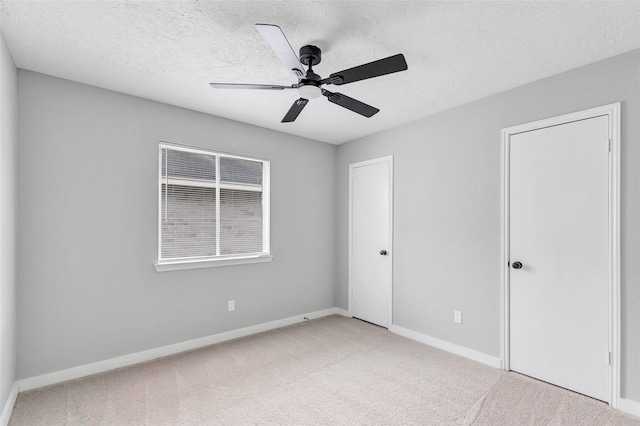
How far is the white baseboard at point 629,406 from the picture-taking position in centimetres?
208

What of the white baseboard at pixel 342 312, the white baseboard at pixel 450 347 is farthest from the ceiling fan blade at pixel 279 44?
the white baseboard at pixel 342 312

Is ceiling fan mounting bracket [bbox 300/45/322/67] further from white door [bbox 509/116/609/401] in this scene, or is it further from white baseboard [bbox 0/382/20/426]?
white baseboard [bbox 0/382/20/426]

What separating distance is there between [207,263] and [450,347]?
106 inches

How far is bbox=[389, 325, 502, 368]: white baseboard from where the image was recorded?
2840mm

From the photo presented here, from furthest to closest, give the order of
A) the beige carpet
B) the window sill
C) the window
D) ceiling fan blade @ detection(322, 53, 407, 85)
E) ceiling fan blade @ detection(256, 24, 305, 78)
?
the window → the window sill → the beige carpet → ceiling fan blade @ detection(322, 53, 407, 85) → ceiling fan blade @ detection(256, 24, 305, 78)

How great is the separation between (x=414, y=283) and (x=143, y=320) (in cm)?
284

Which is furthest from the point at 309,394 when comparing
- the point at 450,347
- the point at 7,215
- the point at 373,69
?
the point at 7,215

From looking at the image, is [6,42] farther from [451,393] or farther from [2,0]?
[451,393]

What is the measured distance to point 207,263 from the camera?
10.8 ft

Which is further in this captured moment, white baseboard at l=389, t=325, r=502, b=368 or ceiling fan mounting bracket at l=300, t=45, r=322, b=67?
white baseboard at l=389, t=325, r=502, b=368

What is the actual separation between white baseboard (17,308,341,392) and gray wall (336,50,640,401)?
162 cm

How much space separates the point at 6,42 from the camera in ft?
6.71

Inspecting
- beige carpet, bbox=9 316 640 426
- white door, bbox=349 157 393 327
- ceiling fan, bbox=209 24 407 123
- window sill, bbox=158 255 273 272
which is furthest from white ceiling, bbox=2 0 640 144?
beige carpet, bbox=9 316 640 426

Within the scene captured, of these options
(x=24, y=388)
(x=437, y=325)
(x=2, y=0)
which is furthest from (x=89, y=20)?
A: (x=437, y=325)
